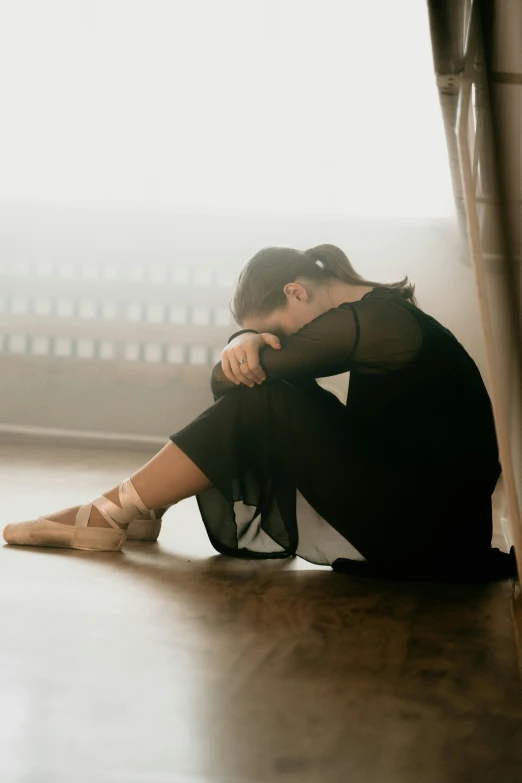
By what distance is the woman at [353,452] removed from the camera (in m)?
1.34

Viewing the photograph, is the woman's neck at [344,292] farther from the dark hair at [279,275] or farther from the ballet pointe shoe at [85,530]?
the ballet pointe shoe at [85,530]

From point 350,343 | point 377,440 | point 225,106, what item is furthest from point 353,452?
point 225,106

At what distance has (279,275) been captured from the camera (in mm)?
1487

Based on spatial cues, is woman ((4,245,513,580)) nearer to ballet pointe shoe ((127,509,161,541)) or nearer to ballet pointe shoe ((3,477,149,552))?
ballet pointe shoe ((3,477,149,552))

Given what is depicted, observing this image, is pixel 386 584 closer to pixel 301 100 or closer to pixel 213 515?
pixel 213 515

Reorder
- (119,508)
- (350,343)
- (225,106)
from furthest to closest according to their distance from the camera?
(225,106) → (119,508) → (350,343)

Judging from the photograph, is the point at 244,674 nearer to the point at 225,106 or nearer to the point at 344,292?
the point at 344,292

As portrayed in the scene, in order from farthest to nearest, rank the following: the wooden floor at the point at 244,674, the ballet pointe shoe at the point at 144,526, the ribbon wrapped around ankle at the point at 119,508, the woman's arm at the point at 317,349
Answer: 1. the ballet pointe shoe at the point at 144,526
2. the ribbon wrapped around ankle at the point at 119,508
3. the woman's arm at the point at 317,349
4. the wooden floor at the point at 244,674

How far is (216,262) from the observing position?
9.82ft

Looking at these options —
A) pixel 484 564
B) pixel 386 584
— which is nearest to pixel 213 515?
pixel 386 584

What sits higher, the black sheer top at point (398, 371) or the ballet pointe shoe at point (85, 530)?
the black sheer top at point (398, 371)

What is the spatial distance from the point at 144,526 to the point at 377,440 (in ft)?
1.64

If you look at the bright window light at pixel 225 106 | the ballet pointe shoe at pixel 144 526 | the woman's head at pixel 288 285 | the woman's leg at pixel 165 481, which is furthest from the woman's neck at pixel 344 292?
the bright window light at pixel 225 106

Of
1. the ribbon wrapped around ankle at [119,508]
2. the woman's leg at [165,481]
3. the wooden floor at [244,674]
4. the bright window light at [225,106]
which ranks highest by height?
the bright window light at [225,106]
